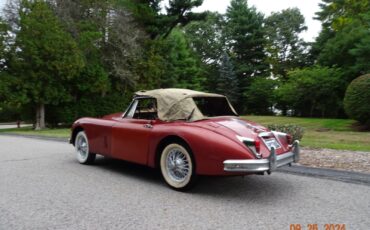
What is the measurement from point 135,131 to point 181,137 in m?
1.11

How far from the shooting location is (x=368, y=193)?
4820 mm

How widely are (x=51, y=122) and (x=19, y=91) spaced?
181 inches

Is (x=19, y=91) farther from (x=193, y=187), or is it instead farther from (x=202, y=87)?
(x=202, y=87)

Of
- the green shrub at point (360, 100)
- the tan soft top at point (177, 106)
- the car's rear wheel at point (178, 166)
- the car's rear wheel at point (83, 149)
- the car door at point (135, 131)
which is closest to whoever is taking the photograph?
the car's rear wheel at point (178, 166)

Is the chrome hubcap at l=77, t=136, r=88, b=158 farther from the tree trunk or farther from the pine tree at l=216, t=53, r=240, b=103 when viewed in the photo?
the pine tree at l=216, t=53, r=240, b=103

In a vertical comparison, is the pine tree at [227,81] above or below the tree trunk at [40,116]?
above

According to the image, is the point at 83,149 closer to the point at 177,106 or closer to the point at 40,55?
the point at 177,106

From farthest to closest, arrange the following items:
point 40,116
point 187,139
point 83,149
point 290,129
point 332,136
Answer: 1. point 40,116
2. point 332,136
3. point 290,129
4. point 83,149
5. point 187,139

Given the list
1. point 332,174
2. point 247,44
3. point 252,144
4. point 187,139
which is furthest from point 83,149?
point 247,44

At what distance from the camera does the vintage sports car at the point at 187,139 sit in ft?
14.5

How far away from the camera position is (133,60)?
88.5 feet

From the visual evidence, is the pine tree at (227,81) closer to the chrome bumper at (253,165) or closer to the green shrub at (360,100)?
the green shrub at (360,100)

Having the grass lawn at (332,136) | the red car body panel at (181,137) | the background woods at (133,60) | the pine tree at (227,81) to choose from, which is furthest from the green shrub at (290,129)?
the pine tree at (227,81)

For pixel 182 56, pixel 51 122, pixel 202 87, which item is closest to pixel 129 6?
pixel 51 122
